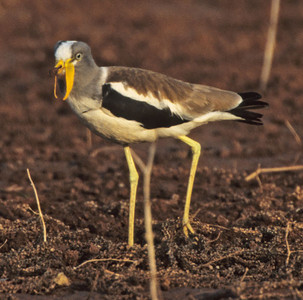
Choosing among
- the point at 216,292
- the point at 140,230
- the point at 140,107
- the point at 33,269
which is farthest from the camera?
the point at 140,230

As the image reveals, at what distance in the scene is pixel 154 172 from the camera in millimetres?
7500

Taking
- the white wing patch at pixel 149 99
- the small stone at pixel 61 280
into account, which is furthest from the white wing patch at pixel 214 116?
the small stone at pixel 61 280

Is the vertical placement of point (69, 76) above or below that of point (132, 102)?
above

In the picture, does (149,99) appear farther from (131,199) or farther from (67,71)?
(131,199)

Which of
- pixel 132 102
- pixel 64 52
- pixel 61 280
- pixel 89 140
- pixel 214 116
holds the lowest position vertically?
pixel 89 140

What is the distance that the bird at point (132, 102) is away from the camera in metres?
4.99

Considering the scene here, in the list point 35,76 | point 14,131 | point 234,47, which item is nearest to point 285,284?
point 14,131

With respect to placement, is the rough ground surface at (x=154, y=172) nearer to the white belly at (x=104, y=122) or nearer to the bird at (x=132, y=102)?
the bird at (x=132, y=102)

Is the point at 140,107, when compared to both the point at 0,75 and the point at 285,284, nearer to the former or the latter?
the point at 285,284

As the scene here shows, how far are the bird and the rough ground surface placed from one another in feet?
1.73

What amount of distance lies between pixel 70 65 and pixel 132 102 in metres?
0.54

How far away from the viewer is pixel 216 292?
427cm

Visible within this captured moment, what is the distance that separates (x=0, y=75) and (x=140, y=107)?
22.5 ft

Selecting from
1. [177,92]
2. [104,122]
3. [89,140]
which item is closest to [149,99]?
[177,92]
